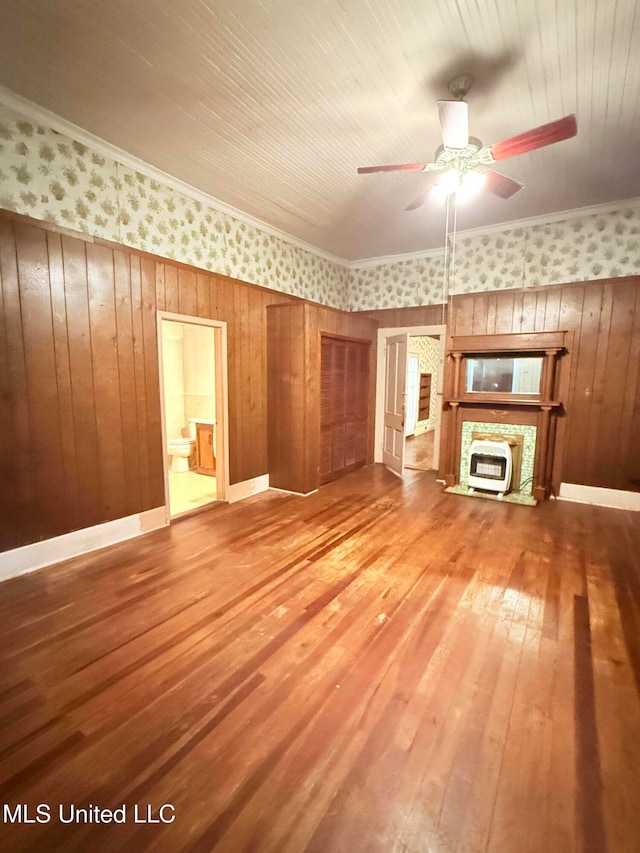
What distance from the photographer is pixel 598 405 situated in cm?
413

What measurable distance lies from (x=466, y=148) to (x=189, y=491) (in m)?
4.20

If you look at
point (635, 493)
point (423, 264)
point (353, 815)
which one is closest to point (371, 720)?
point (353, 815)

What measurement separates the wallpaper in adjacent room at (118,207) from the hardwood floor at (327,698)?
260 centimetres

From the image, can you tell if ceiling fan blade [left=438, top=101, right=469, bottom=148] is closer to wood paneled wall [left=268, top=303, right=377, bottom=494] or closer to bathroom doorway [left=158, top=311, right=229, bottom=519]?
wood paneled wall [left=268, top=303, right=377, bottom=494]

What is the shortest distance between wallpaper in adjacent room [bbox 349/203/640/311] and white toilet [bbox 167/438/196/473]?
11.7 ft

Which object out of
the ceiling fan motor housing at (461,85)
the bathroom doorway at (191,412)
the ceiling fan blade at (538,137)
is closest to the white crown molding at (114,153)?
the bathroom doorway at (191,412)

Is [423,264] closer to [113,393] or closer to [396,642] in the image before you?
[113,393]

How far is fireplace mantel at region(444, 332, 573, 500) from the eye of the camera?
4.25m

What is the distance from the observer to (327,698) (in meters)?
1.67

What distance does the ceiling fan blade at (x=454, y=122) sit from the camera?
1958 millimetres

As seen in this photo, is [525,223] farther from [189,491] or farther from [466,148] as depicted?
[189,491]

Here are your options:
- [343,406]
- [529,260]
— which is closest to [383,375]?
[343,406]

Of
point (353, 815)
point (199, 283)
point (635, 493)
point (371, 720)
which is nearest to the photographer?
point (353, 815)

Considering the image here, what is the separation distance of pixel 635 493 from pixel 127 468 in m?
5.09
